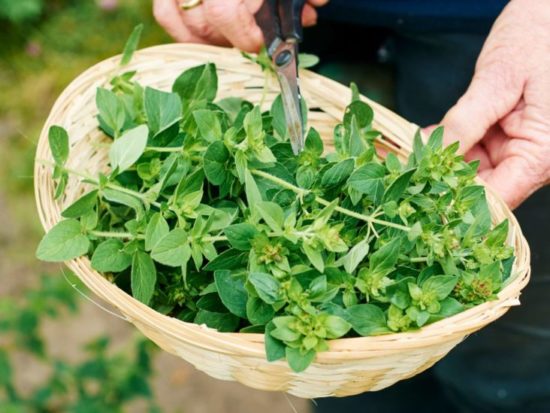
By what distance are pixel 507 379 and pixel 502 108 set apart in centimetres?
75

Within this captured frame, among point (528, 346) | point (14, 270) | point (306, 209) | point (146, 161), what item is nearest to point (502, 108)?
point (306, 209)

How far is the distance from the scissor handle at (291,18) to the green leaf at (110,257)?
1.21 ft

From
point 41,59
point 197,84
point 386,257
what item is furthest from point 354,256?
point 41,59

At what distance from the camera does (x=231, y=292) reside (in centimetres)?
81

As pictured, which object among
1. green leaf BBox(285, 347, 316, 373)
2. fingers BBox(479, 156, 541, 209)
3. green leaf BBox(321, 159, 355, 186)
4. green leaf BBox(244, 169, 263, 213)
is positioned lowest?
fingers BBox(479, 156, 541, 209)

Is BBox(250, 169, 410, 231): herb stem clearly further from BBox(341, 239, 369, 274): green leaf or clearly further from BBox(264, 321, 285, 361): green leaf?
BBox(264, 321, 285, 361): green leaf

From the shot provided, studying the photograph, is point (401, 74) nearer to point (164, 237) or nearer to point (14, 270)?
point (164, 237)

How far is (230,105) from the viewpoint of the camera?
1089mm

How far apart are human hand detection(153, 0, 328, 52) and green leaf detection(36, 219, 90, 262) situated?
1.29 feet

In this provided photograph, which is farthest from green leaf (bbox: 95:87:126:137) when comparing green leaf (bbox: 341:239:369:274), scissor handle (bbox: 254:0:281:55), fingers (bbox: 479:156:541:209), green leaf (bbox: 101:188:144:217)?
fingers (bbox: 479:156:541:209)

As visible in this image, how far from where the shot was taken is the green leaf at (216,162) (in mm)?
860

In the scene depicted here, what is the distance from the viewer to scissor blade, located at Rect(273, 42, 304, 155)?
990 mm

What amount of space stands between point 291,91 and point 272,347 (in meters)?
0.38

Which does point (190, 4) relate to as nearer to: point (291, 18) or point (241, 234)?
point (291, 18)
